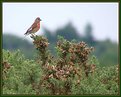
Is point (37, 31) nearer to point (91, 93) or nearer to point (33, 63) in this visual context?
point (33, 63)

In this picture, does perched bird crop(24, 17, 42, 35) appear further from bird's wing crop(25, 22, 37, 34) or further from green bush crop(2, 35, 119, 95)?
green bush crop(2, 35, 119, 95)

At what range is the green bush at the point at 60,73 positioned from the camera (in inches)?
364

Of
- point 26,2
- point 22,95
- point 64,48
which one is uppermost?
point 26,2

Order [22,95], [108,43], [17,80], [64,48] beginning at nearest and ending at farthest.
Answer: [22,95], [17,80], [64,48], [108,43]

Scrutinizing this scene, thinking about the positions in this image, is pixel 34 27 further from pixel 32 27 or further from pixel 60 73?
pixel 60 73

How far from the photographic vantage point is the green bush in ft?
30.3

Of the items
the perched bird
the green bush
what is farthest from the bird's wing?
the green bush

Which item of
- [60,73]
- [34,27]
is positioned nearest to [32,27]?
[34,27]

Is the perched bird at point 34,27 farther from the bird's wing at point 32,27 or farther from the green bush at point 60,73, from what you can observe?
the green bush at point 60,73

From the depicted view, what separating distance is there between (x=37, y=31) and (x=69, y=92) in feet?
6.86

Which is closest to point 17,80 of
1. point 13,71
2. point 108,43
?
point 13,71

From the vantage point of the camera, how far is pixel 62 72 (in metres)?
9.32

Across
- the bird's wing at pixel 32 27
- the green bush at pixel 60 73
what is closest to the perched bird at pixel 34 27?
the bird's wing at pixel 32 27

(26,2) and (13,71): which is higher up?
(26,2)
